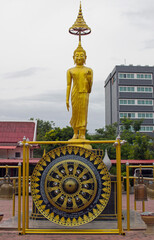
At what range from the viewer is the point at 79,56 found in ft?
33.3

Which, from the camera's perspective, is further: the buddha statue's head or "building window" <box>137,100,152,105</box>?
"building window" <box>137,100,152,105</box>

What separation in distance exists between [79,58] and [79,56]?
8 cm

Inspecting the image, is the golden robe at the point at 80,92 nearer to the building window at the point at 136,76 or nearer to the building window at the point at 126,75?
the building window at the point at 136,76

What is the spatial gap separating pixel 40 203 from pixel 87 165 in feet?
4.55

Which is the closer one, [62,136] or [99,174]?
[99,174]

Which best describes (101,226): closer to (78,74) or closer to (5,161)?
(78,74)

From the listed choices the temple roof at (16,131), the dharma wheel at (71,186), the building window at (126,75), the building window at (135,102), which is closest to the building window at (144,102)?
the building window at (135,102)

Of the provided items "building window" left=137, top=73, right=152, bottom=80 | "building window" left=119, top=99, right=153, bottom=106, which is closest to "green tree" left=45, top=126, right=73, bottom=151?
"building window" left=119, top=99, right=153, bottom=106

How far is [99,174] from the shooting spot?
273 inches

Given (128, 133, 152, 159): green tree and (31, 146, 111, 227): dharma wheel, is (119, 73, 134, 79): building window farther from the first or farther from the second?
(31, 146, 111, 227): dharma wheel

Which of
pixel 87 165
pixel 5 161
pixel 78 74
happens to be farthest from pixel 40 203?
pixel 5 161

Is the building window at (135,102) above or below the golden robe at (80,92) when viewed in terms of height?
above

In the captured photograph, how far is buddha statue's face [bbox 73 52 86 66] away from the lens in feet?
33.3

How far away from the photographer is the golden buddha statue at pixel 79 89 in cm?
1009
